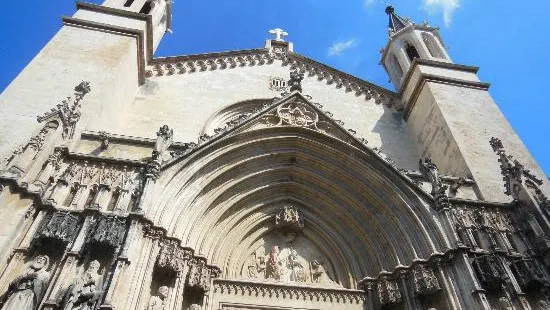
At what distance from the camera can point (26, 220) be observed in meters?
6.96

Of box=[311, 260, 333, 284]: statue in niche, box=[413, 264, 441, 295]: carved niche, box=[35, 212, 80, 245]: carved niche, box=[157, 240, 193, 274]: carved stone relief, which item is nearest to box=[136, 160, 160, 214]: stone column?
box=[157, 240, 193, 274]: carved stone relief

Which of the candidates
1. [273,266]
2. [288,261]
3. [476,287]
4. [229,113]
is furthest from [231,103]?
[476,287]

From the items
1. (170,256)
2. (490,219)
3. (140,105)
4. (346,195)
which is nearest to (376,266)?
(346,195)

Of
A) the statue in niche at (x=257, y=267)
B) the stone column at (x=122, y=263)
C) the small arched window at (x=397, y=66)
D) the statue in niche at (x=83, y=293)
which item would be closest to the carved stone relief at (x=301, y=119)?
the statue in niche at (x=257, y=267)

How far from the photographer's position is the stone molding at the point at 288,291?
837cm

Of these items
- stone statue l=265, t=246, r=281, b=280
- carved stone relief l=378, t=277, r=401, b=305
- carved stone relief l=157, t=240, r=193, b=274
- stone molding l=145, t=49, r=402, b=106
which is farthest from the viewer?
stone molding l=145, t=49, r=402, b=106

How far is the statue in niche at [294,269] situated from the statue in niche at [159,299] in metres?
2.84

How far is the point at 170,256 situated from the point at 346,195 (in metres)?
4.17

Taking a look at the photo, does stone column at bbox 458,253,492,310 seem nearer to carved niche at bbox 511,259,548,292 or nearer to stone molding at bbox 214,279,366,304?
carved niche at bbox 511,259,548,292

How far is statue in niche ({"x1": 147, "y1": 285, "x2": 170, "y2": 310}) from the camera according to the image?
22.5 feet

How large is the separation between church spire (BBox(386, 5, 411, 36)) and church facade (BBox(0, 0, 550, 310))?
20.8 ft

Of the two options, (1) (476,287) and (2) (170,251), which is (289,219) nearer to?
(2) (170,251)

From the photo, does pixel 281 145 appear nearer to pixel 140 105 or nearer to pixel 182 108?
pixel 182 108

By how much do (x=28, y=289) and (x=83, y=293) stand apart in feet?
2.50
